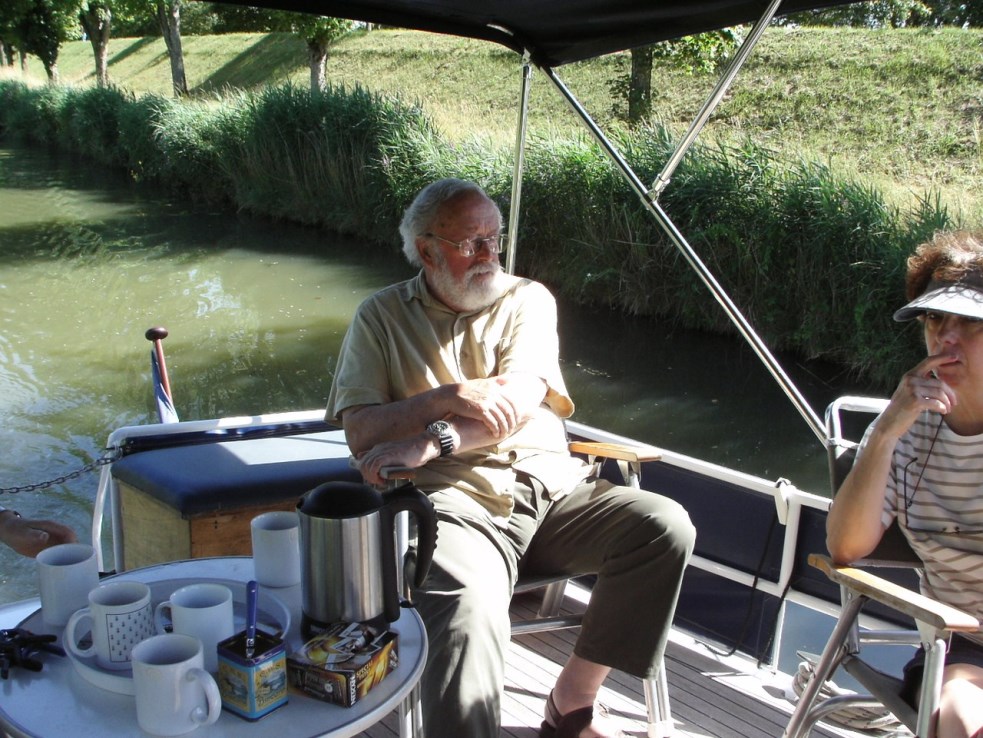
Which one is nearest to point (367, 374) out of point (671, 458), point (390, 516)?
point (390, 516)

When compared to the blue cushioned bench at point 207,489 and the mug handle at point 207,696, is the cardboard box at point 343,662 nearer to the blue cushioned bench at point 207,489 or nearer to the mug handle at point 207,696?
the mug handle at point 207,696

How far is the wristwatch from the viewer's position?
211cm

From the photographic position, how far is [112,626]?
1325mm

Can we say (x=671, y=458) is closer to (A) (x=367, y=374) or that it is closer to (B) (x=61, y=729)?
(A) (x=367, y=374)

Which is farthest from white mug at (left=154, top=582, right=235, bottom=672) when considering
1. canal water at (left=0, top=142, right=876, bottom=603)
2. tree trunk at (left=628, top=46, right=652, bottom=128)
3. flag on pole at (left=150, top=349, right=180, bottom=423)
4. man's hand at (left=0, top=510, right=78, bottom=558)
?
tree trunk at (left=628, top=46, right=652, bottom=128)

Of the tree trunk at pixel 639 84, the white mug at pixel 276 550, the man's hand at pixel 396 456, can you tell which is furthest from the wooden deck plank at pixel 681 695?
the tree trunk at pixel 639 84

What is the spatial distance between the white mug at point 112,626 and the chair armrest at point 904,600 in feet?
4.13

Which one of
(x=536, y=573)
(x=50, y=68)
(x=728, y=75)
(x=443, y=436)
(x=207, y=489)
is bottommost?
(x=536, y=573)

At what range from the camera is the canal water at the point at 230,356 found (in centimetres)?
723

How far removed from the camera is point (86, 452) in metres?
6.75

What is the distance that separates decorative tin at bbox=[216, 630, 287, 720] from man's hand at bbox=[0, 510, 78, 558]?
2.08 feet

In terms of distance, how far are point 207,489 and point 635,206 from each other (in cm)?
773

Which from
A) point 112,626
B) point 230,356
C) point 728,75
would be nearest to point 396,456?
point 112,626

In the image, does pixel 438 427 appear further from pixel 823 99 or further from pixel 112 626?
pixel 823 99
